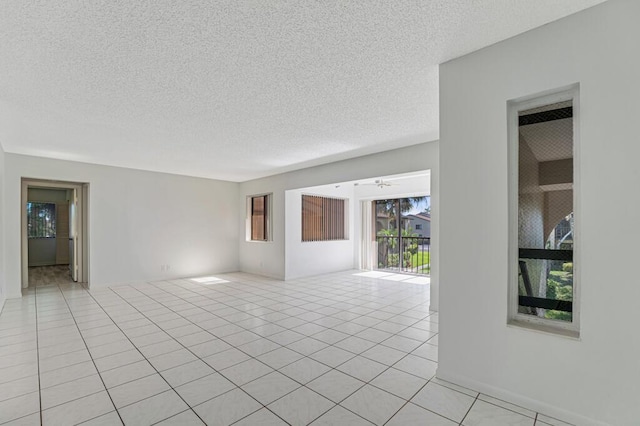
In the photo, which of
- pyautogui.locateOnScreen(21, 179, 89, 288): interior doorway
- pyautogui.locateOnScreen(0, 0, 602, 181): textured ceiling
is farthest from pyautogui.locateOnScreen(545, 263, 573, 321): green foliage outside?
pyautogui.locateOnScreen(21, 179, 89, 288): interior doorway

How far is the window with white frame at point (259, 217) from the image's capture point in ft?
25.1

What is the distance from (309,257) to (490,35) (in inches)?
243

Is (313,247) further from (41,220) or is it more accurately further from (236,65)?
(41,220)

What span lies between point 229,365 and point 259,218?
5.47 metres

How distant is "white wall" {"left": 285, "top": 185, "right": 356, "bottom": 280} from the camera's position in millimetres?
7113

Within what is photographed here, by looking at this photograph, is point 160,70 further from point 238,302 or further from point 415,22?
point 238,302

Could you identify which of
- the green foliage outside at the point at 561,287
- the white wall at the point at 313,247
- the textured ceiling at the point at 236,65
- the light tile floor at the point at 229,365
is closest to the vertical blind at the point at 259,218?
the white wall at the point at 313,247

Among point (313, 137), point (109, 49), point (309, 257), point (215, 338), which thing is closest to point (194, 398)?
point (215, 338)

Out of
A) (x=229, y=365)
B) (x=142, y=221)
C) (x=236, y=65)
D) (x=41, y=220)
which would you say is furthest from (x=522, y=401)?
(x=41, y=220)

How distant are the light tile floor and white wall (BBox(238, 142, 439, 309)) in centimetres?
184

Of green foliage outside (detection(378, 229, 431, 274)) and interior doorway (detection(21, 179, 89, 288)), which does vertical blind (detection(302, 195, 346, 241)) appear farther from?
interior doorway (detection(21, 179, 89, 288))

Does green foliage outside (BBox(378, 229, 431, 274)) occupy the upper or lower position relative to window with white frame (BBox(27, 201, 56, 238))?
lower

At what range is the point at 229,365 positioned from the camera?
107 inches

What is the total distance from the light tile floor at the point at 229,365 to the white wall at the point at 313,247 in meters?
2.19
